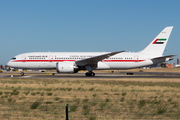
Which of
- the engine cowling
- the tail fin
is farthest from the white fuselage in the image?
the engine cowling

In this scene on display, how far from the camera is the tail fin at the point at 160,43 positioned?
37.6 meters

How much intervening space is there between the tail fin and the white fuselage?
1461 millimetres

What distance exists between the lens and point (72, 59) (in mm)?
36375

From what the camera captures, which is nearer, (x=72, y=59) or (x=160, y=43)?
(x=72, y=59)

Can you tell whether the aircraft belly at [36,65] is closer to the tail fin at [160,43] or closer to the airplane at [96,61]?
the airplane at [96,61]

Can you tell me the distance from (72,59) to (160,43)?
51.1 ft

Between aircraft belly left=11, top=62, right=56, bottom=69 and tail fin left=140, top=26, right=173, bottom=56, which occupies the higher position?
tail fin left=140, top=26, right=173, bottom=56

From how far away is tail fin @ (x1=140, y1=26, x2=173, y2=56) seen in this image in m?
37.6

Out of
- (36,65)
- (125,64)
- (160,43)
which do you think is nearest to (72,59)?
(36,65)

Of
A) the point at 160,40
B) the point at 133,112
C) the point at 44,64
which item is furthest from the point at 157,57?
the point at 133,112

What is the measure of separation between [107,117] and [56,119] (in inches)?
83.2

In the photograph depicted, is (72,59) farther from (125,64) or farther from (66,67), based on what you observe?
(125,64)

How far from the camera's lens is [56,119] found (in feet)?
28.7

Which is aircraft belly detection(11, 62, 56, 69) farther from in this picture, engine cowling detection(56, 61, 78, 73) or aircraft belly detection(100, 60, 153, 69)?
aircraft belly detection(100, 60, 153, 69)
